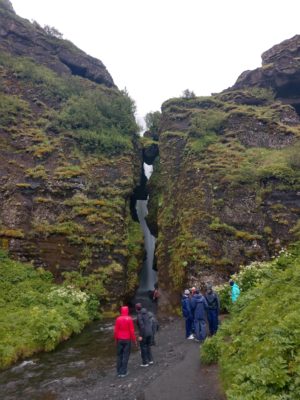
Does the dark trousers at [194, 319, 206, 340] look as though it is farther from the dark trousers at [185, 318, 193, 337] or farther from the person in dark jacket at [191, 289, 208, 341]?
the dark trousers at [185, 318, 193, 337]

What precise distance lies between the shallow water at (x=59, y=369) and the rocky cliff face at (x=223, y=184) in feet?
26.8

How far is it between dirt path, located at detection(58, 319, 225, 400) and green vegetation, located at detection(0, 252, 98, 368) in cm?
420

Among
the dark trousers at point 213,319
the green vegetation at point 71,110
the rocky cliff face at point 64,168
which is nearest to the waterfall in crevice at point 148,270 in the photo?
the rocky cliff face at point 64,168

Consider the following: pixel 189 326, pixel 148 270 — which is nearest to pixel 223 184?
pixel 148 270

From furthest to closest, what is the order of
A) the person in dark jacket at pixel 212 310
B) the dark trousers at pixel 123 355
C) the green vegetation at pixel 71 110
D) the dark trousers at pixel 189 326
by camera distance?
1. the green vegetation at pixel 71 110
2. the dark trousers at pixel 189 326
3. the person in dark jacket at pixel 212 310
4. the dark trousers at pixel 123 355

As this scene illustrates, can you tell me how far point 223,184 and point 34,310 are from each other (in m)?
17.1

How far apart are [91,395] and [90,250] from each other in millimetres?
15345

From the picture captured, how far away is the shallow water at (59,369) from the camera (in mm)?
11648

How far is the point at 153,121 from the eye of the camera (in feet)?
156

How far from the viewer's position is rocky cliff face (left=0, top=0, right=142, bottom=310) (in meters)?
25.1

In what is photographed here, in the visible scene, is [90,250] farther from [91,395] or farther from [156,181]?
[91,395]

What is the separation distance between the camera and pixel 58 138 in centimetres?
3438

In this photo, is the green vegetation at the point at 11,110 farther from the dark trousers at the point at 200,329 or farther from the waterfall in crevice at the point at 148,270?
the dark trousers at the point at 200,329

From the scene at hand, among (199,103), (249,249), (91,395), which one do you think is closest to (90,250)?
(249,249)
